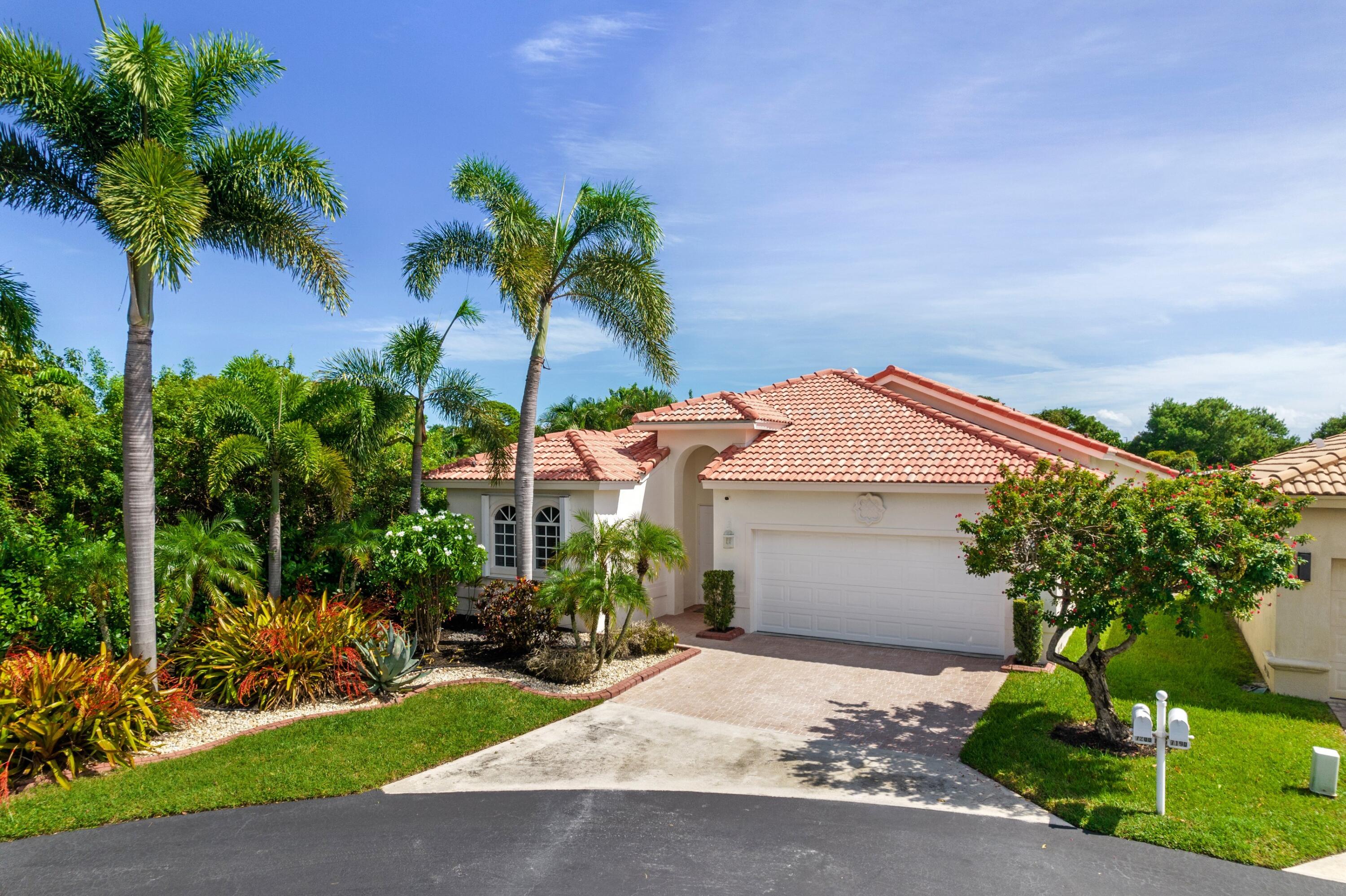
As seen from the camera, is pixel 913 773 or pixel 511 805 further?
pixel 913 773

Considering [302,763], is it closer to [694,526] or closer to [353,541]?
[353,541]

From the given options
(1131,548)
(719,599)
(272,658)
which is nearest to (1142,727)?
(1131,548)

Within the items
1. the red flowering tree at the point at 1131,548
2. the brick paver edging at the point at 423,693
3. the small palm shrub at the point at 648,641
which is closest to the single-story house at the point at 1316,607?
the red flowering tree at the point at 1131,548

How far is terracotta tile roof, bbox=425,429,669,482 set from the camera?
16875 mm

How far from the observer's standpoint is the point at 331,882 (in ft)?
22.0

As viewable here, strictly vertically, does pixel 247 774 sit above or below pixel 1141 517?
below

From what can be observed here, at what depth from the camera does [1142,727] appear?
799 centimetres

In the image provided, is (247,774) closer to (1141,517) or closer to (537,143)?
(1141,517)

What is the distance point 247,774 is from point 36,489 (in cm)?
929

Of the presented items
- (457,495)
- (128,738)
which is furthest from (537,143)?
(128,738)

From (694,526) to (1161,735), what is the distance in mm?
12978

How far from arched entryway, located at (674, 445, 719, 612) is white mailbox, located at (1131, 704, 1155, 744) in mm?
12071

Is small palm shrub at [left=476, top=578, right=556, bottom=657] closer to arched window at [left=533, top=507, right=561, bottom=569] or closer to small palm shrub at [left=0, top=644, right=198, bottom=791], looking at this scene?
arched window at [left=533, top=507, right=561, bottom=569]

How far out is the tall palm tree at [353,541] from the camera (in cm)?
1537
